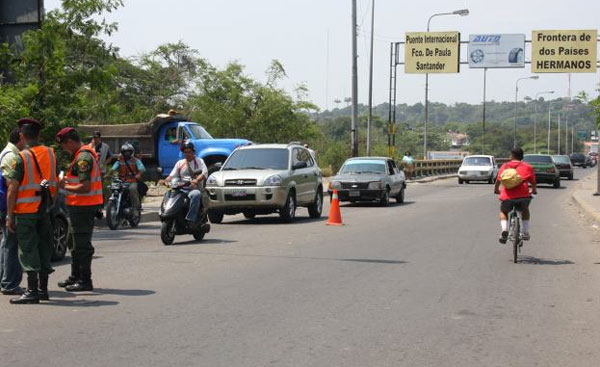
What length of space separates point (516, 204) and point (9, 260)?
7.54m

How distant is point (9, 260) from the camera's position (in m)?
9.34

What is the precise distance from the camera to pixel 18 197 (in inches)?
354

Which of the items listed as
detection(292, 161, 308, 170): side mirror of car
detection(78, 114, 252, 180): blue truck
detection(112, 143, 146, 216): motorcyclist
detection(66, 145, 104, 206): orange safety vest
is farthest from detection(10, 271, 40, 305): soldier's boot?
detection(78, 114, 252, 180): blue truck

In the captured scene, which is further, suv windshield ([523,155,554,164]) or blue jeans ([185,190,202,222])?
suv windshield ([523,155,554,164])

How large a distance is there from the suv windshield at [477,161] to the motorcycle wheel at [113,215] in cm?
3274

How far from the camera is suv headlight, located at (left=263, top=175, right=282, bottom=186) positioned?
1973 centimetres

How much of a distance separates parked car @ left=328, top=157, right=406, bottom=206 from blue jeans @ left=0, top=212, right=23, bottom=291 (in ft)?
55.7

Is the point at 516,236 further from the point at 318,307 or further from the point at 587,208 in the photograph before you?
the point at 587,208

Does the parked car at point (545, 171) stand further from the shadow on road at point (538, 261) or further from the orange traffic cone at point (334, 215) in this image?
the shadow on road at point (538, 261)

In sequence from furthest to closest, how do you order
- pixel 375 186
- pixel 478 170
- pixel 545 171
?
pixel 478 170 → pixel 545 171 → pixel 375 186

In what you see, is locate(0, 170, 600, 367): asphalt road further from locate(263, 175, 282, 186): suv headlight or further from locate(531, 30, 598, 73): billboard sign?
locate(531, 30, 598, 73): billboard sign

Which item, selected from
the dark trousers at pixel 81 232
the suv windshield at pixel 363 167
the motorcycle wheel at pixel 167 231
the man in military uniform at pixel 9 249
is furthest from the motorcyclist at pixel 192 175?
the suv windshield at pixel 363 167

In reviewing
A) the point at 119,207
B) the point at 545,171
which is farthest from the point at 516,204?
the point at 545,171

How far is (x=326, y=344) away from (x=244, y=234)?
33.4 feet
